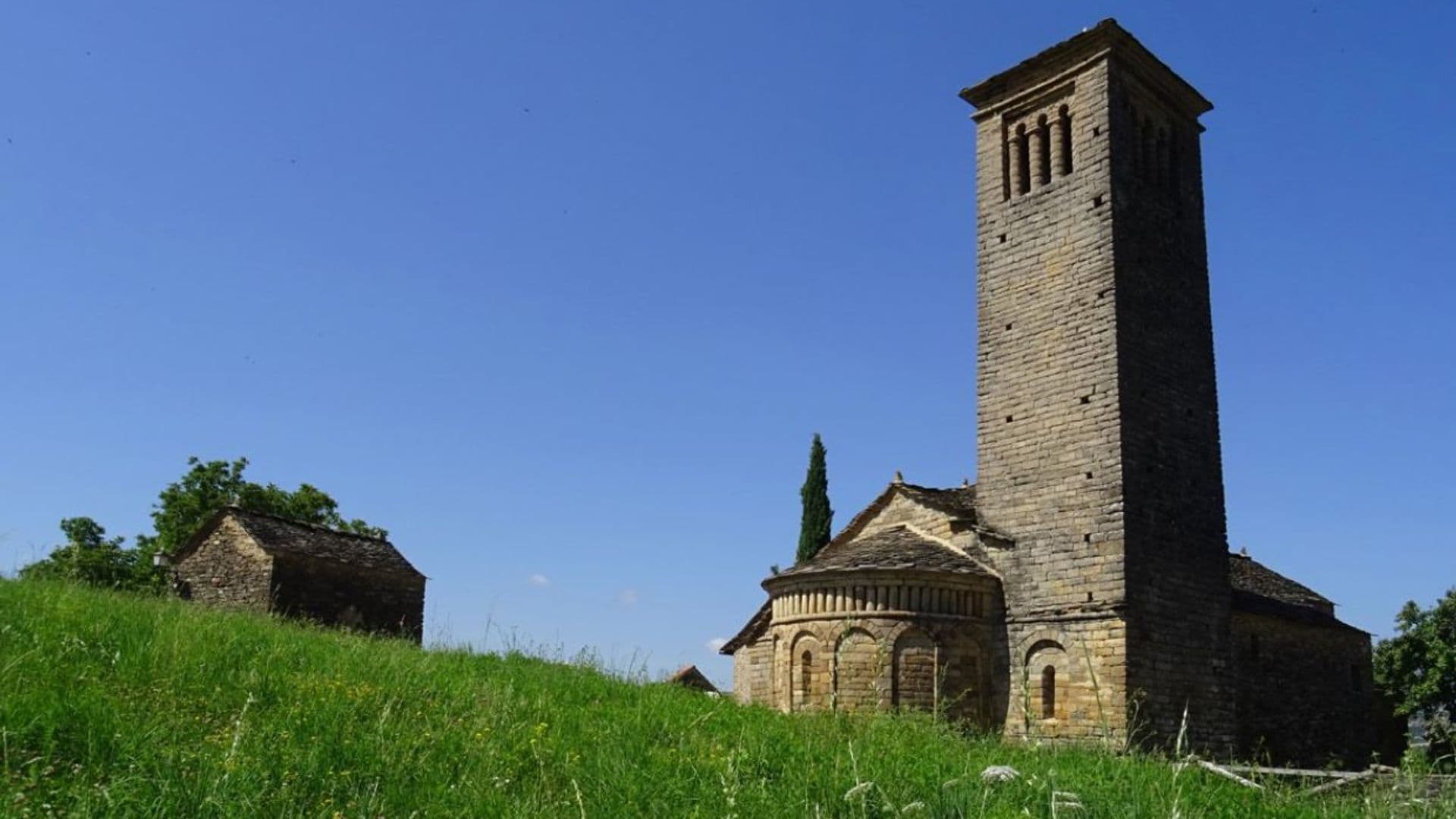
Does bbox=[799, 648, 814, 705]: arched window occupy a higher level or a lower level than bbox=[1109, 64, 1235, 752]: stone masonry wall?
lower

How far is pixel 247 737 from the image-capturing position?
6801 millimetres

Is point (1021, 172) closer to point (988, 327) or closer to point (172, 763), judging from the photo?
point (988, 327)

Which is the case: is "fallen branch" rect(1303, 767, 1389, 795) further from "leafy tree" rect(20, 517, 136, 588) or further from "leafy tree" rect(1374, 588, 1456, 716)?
"leafy tree" rect(20, 517, 136, 588)

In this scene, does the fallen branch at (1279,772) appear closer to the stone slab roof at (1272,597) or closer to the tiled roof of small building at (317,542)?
the stone slab roof at (1272,597)

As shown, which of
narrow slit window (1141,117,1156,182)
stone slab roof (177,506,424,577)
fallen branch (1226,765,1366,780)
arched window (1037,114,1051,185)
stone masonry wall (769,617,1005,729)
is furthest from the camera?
stone slab roof (177,506,424,577)

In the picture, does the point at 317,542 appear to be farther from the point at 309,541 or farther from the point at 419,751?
the point at 419,751

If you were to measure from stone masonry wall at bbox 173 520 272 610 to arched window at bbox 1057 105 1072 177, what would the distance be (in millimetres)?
19068

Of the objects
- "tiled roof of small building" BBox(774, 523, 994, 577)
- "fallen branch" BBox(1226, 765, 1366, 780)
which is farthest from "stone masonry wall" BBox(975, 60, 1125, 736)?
"fallen branch" BBox(1226, 765, 1366, 780)

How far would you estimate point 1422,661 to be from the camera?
31484 mm

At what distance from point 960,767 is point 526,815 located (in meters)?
3.57

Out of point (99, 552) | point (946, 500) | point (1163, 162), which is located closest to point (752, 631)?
point (946, 500)

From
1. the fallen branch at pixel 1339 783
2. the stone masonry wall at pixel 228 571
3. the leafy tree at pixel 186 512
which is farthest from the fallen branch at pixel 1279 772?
the leafy tree at pixel 186 512

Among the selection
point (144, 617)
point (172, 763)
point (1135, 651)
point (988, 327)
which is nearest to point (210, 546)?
point (144, 617)

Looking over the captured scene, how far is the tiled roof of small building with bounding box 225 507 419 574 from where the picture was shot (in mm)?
26500
